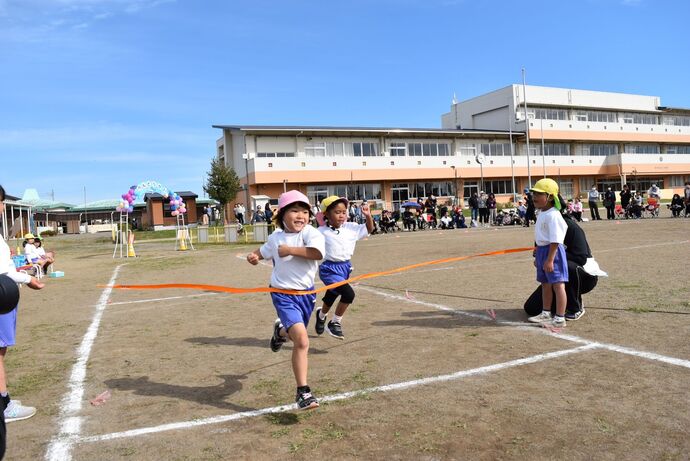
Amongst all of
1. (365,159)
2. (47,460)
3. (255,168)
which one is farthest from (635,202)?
(47,460)

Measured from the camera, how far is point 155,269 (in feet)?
50.2

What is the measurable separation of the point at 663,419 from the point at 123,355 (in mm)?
5106

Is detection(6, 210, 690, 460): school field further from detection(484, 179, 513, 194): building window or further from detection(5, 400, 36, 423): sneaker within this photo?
detection(484, 179, 513, 194): building window

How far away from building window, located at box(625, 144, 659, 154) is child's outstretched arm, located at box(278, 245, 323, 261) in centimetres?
7096

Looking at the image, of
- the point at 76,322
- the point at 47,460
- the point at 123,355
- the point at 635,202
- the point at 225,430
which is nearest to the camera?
the point at 47,460

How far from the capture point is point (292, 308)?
4098mm

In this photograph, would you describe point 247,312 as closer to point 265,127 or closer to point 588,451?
point 588,451

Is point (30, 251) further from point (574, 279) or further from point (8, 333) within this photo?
point (574, 279)

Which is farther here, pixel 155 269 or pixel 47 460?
pixel 155 269

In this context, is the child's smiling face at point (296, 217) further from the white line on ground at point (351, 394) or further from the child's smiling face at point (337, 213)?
the child's smiling face at point (337, 213)

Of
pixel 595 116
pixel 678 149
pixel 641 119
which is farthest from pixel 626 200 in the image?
pixel 678 149

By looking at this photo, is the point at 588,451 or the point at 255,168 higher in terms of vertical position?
the point at 255,168

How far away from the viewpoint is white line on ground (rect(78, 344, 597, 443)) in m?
3.62

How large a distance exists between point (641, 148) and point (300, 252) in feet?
242
